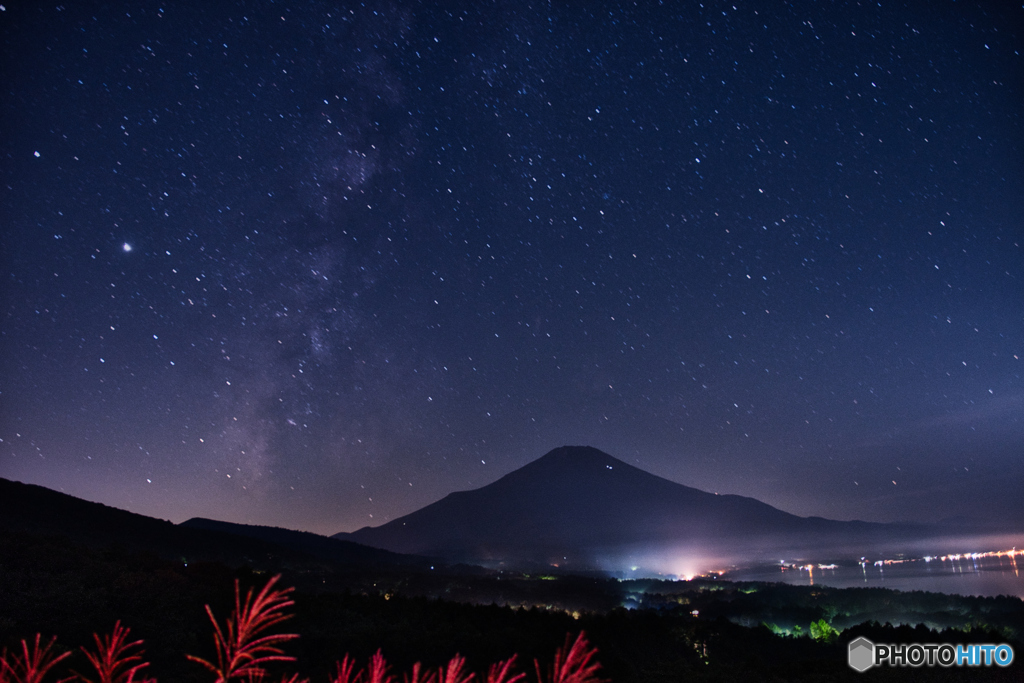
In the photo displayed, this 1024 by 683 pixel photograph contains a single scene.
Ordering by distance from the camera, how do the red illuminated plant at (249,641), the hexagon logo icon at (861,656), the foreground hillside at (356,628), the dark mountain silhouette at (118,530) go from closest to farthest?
1. the red illuminated plant at (249,641)
2. the hexagon logo icon at (861,656)
3. the foreground hillside at (356,628)
4. the dark mountain silhouette at (118,530)

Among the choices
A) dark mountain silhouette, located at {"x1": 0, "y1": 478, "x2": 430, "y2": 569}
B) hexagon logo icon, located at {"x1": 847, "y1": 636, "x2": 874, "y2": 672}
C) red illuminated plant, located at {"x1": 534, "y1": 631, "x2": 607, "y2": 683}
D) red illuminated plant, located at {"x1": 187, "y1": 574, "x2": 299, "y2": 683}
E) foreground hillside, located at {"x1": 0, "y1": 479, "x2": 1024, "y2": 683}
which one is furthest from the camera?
dark mountain silhouette, located at {"x1": 0, "y1": 478, "x2": 430, "y2": 569}

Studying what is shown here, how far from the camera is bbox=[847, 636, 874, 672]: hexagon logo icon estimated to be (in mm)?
15665

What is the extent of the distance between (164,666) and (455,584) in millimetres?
63957

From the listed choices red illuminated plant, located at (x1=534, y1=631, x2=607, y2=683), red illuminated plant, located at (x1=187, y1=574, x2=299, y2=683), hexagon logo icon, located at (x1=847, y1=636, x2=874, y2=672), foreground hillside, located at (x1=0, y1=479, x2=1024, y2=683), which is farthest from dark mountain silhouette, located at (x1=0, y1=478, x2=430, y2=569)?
hexagon logo icon, located at (x1=847, y1=636, x2=874, y2=672)

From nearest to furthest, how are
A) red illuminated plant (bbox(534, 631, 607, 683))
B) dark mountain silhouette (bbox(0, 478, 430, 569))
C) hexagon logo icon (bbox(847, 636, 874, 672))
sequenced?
red illuminated plant (bbox(534, 631, 607, 683)), hexagon logo icon (bbox(847, 636, 874, 672)), dark mountain silhouette (bbox(0, 478, 430, 569))

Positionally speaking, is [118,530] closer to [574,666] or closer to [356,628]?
[356,628]

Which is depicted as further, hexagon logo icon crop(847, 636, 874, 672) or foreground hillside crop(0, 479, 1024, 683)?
foreground hillside crop(0, 479, 1024, 683)

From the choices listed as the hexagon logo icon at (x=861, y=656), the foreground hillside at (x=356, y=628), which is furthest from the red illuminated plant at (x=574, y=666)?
the hexagon logo icon at (x=861, y=656)

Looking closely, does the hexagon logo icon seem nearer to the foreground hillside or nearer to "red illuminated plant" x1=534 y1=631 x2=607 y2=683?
the foreground hillside

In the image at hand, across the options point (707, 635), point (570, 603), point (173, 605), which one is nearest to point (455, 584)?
point (570, 603)

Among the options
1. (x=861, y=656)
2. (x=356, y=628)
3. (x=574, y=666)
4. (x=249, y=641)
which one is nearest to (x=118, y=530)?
(x=356, y=628)

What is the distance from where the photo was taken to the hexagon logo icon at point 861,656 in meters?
15.7

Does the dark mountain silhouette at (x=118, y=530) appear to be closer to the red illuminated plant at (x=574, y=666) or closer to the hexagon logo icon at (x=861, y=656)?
the red illuminated plant at (x=574, y=666)

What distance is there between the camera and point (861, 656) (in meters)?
16.0
